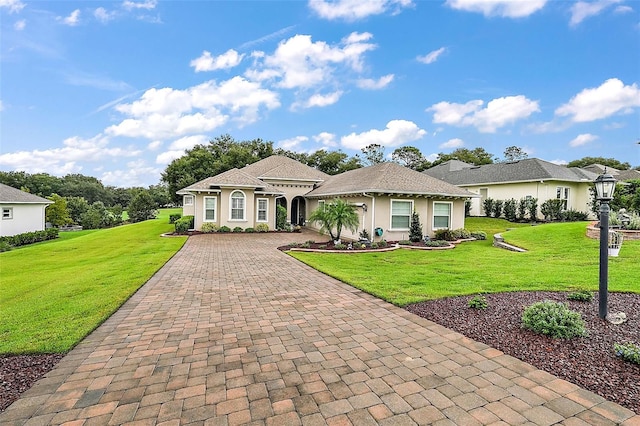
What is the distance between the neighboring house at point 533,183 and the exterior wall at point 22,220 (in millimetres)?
36409

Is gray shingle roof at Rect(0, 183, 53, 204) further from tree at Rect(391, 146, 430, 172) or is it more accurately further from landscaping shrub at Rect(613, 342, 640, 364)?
tree at Rect(391, 146, 430, 172)

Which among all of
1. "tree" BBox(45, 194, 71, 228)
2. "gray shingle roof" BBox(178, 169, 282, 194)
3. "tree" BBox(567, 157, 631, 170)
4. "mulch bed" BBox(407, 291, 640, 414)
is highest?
"tree" BBox(567, 157, 631, 170)

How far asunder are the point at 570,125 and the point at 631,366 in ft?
85.1

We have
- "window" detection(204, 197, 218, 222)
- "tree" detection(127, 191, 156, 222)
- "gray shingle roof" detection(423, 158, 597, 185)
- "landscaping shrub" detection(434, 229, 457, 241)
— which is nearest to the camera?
"landscaping shrub" detection(434, 229, 457, 241)

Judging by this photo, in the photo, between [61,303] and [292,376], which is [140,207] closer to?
[61,303]

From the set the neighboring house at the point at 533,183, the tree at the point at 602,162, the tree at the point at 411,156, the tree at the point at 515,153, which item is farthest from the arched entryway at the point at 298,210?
the tree at the point at 515,153

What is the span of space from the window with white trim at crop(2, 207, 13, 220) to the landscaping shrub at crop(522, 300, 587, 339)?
31.7m

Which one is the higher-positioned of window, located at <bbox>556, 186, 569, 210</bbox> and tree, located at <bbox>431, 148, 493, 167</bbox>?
tree, located at <bbox>431, 148, 493, 167</bbox>

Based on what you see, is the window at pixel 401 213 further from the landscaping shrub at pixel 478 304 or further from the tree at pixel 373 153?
the tree at pixel 373 153

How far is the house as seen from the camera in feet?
51.0

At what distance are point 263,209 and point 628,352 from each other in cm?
1902

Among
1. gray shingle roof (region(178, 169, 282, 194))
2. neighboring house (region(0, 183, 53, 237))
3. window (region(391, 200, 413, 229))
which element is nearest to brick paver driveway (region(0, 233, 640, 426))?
window (region(391, 200, 413, 229))

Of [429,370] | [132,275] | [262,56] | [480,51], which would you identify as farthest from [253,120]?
[429,370]

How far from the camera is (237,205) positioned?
65.9 ft
